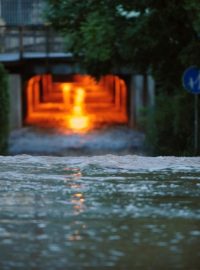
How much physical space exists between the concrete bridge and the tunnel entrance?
1445 millimetres

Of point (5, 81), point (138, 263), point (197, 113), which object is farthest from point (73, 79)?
point (138, 263)

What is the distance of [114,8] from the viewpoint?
19.8m

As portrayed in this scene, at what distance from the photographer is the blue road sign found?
18562 millimetres

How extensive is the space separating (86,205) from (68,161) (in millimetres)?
2264

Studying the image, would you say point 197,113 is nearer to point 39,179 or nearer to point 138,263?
point 39,179

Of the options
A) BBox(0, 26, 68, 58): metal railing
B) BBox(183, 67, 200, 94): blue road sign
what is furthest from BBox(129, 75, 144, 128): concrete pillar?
BBox(183, 67, 200, 94): blue road sign

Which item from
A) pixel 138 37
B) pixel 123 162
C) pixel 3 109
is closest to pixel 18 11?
pixel 3 109

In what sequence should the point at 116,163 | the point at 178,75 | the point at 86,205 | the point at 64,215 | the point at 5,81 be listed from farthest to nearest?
the point at 5,81, the point at 178,75, the point at 116,163, the point at 86,205, the point at 64,215

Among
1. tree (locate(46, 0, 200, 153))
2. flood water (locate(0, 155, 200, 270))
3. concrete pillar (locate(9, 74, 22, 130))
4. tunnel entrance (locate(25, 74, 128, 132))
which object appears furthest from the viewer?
tunnel entrance (locate(25, 74, 128, 132))

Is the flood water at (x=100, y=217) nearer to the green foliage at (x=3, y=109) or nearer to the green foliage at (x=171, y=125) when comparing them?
the green foliage at (x=171, y=125)

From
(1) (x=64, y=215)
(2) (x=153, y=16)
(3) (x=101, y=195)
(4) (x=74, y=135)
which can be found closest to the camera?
(1) (x=64, y=215)

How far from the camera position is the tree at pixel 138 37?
18.0 meters

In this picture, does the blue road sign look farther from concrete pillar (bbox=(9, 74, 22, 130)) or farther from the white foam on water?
concrete pillar (bbox=(9, 74, 22, 130))

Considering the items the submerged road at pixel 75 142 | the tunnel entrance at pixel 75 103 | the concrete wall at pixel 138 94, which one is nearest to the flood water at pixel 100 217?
the submerged road at pixel 75 142
